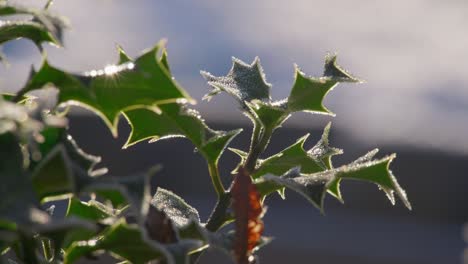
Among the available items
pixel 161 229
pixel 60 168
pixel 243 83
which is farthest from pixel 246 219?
pixel 243 83

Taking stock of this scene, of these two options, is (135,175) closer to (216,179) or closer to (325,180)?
(325,180)

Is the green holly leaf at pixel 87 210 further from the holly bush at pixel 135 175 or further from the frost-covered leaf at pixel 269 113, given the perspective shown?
the frost-covered leaf at pixel 269 113

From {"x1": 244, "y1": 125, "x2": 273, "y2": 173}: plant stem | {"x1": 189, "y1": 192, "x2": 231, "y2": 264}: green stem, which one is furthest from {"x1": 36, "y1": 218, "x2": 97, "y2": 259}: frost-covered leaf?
{"x1": 244, "y1": 125, "x2": 273, "y2": 173}: plant stem

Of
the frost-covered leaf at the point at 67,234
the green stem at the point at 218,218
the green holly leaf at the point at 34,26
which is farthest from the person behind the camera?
the green stem at the point at 218,218

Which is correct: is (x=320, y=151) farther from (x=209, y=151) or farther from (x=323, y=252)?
(x=323, y=252)

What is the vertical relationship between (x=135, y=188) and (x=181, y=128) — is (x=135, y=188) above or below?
above

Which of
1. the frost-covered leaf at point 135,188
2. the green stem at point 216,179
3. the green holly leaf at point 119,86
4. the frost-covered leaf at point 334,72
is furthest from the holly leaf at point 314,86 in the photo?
the frost-covered leaf at point 135,188

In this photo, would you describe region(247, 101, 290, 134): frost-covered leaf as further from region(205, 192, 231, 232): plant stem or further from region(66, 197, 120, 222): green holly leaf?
region(66, 197, 120, 222): green holly leaf

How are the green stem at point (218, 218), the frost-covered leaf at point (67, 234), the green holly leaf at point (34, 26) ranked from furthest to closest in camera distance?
1. the green stem at point (218, 218)
2. the green holly leaf at point (34, 26)
3. the frost-covered leaf at point (67, 234)
